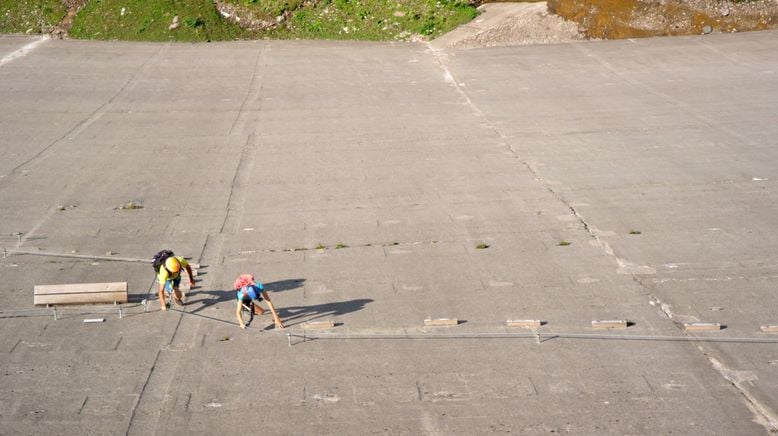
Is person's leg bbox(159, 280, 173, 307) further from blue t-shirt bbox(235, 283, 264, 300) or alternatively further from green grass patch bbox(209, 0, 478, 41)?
green grass patch bbox(209, 0, 478, 41)

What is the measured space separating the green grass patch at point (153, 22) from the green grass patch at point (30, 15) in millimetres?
1129

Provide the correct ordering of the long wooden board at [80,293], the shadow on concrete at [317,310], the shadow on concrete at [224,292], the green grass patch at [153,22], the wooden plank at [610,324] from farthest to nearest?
the green grass patch at [153,22] → the shadow on concrete at [224,292] → the long wooden board at [80,293] → the shadow on concrete at [317,310] → the wooden plank at [610,324]

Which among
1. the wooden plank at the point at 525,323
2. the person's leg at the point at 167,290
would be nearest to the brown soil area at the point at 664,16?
the wooden plank at the point at 525,323

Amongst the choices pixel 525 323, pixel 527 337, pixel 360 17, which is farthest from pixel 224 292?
pixel 360 17

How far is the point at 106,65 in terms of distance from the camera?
109ft

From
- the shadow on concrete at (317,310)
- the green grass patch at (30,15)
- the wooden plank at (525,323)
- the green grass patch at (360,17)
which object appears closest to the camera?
the wooden plank at (525,323)

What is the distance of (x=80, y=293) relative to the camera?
13.9 m

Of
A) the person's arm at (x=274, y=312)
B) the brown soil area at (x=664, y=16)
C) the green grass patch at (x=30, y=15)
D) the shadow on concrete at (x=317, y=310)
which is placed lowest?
the brown soil area at (x=664, y=16)

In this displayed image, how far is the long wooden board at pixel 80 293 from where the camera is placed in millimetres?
13883

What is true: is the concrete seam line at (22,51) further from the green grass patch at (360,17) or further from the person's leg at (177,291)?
the person's leg at (177,291)

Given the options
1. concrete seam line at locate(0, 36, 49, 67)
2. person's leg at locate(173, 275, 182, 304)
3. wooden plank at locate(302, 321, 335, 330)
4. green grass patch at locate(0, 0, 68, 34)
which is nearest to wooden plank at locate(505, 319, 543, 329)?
wooden plank at locate(302, 321, 335, 330)

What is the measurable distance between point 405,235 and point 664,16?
71.7 feet

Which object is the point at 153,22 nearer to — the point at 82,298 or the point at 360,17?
the point at 360,17

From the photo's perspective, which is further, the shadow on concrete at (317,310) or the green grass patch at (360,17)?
the green grass patch at (360,17)
